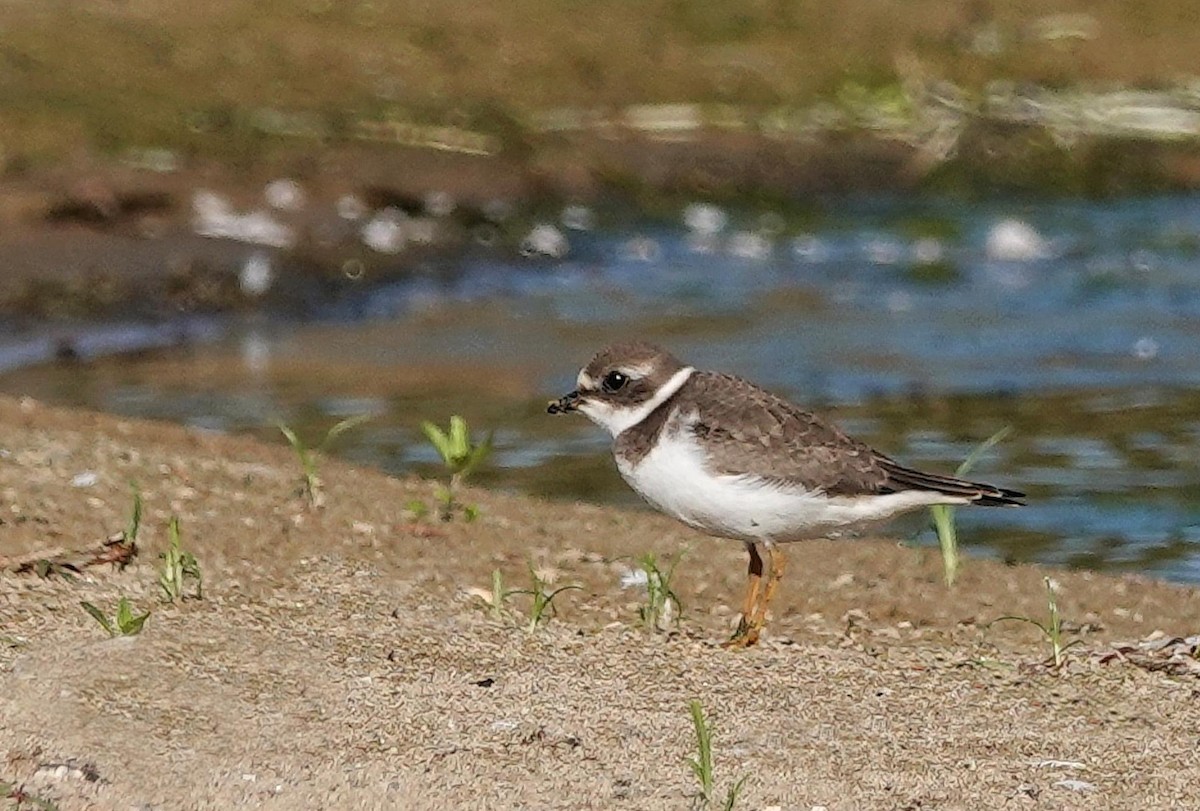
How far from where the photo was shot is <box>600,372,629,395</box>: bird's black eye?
6952mm

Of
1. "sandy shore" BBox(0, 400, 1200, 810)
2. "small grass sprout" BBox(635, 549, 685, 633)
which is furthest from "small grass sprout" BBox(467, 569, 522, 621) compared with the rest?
"small grass sprout" BBox(635, 549, 685, 633)

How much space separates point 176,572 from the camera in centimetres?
632

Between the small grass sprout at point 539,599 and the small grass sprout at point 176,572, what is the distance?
84cm

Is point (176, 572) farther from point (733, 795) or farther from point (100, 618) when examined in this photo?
point (733, 795)

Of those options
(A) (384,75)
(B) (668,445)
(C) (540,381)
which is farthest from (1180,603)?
(A) (384,75)

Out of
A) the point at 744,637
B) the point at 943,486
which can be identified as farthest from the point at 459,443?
the point at 943,486

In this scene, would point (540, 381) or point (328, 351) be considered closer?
point (540, 381)

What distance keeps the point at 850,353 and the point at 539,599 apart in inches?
258

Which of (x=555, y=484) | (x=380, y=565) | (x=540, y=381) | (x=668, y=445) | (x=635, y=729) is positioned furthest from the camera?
(x=540, y=381)

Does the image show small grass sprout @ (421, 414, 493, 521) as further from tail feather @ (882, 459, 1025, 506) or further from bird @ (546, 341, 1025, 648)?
tail feather @ (882, 459, 1025, 506)

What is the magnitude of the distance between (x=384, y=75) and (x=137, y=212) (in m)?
3.33

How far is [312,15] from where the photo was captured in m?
17.8

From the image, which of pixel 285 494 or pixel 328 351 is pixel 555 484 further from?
pixel 328 351

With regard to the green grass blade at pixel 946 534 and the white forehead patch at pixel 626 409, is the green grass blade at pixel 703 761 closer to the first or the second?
the white forehead patch at pixel 626 409
